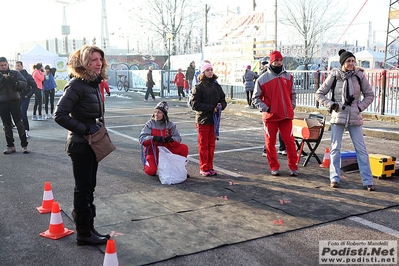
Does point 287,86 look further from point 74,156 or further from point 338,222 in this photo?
point 74,156

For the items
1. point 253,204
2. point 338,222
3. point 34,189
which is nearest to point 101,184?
point 34,189

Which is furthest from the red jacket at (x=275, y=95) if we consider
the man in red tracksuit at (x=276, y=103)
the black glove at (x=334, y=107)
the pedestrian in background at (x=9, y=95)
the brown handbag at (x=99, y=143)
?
the pedestrian in background at (x=9, y=95)

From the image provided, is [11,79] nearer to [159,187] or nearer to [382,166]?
[159,187]

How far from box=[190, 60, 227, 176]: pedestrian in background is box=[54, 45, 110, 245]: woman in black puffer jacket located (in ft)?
9.92

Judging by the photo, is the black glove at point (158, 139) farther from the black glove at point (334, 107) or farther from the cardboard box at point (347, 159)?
the cardboard box at point (347, 159)

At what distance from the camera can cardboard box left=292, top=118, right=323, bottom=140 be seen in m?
7.80

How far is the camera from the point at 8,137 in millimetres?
9141

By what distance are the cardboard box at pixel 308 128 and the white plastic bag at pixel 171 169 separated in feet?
7.95

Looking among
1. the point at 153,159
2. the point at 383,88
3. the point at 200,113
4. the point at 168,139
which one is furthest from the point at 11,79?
the point at 383,88

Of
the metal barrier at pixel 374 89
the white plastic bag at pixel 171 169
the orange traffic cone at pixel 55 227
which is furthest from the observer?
the metal barrier at pixel 374 89

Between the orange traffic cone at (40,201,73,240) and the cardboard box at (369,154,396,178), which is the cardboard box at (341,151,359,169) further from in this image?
the orange traffic cone at (40,201,73,240)

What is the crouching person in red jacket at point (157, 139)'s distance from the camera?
23.4ft

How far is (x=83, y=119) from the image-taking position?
4.24 meters

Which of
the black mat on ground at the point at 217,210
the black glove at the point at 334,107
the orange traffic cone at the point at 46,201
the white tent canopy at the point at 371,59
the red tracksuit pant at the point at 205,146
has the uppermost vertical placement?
the white tent canopy at the point at 371,59
